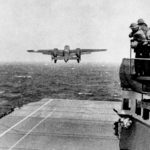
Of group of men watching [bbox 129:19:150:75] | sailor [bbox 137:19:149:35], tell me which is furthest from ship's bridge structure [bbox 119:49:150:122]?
sailor [bbox 137:19:149:35]

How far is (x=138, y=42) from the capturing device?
13.8 meters

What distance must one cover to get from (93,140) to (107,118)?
9809 millimetres

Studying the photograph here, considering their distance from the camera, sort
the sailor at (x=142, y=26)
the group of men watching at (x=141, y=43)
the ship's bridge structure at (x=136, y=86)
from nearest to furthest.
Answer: the ship's bridge structure at (x=136, y=86)
the group of men watching at (x=141, y=43)
the sailor at (x=142, y=26)

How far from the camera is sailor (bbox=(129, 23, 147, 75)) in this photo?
13656 mm

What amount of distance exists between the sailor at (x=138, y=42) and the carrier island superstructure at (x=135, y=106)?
9cm

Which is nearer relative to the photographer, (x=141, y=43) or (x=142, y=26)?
(x=141, y=43)

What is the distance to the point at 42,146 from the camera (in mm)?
23406

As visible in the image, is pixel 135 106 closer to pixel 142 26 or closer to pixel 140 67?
pixel 140 67

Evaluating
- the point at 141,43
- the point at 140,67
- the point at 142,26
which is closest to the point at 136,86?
the point at 140,67

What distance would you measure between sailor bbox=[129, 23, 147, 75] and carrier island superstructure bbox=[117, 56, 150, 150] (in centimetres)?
9

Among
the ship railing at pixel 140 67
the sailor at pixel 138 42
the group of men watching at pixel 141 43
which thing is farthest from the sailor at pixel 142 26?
the ship railing at pixel 140 67

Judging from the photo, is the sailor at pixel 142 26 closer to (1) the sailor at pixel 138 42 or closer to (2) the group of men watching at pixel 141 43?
(2) the group of men watching at pixel 141 43

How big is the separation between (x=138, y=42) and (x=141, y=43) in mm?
166

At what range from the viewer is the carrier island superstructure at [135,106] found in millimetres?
13406
